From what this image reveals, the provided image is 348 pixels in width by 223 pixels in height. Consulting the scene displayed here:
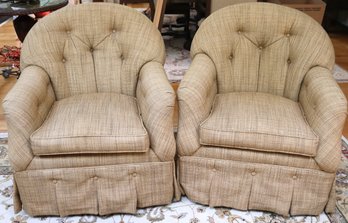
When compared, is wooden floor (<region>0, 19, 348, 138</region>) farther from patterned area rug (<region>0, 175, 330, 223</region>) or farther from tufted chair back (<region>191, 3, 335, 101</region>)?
patterned area rug (<region>0, 175, 330, 223</region>)

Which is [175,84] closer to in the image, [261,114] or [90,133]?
[261,114]

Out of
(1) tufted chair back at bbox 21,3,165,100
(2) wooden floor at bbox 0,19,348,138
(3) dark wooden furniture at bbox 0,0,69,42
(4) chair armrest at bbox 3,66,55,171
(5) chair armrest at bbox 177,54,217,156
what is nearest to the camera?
(4) chair armrest at bbox 3,66,55,171

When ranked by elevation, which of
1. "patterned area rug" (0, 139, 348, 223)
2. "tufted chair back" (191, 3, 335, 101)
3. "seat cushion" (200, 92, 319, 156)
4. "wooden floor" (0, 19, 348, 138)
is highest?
"tufted chair back" (191, 3, 335, 101)

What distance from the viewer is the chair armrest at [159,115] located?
4.82 ft

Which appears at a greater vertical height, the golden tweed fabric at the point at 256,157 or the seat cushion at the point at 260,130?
the seat cushion at the point at 260,130

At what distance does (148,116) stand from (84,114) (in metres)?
0.30

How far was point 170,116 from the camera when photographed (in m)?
1.49

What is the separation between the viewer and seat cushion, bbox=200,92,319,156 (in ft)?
Answer: 4.79

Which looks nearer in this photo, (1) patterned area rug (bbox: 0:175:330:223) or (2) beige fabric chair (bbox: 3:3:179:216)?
(2) beige fabric chair (bbox: 3:3:179:216)

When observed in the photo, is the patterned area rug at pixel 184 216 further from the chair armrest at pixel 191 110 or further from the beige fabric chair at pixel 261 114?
the chair armrest at pixel 191 110

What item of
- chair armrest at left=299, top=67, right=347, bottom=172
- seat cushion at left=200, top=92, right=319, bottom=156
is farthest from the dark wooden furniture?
chair armrest at left=299, top=67, right=347, bottom=172

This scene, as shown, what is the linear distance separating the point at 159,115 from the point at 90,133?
31cm

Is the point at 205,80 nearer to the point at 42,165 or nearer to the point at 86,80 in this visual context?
the point at 86,80

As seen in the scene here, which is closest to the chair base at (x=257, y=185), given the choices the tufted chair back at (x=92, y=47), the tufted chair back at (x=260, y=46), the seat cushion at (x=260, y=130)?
the seat cushion at (x=260, y=130)
